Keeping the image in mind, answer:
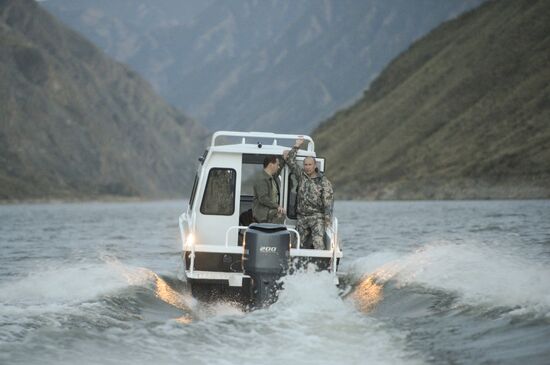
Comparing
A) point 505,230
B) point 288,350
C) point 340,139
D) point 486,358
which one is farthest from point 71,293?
point 340,139

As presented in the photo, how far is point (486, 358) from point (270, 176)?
215 inches

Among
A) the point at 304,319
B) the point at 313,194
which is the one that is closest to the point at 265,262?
the point at 304,319

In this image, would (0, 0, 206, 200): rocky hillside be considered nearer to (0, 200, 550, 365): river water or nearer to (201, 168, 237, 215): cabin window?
(0, 200, 550, 365): river water

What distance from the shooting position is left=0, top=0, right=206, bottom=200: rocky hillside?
474 ft

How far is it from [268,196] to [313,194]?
742mm

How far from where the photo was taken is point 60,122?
16025cm

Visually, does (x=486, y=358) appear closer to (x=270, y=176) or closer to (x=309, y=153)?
(x=270, y=176)

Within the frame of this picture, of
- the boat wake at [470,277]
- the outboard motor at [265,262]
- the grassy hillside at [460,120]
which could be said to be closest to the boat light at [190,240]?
the outboard motor at [265,262]

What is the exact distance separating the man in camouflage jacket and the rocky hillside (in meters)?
123

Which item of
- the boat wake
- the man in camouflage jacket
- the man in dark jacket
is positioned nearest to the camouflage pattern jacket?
the man in camouflage jacket

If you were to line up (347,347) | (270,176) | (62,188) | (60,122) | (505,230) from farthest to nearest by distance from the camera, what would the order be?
(60,122), (62,188), (505,230), (270,176), (347,347)

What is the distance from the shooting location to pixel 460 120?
110m

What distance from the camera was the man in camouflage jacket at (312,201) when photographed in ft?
46.6

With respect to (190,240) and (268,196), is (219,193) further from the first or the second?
(268,196)
